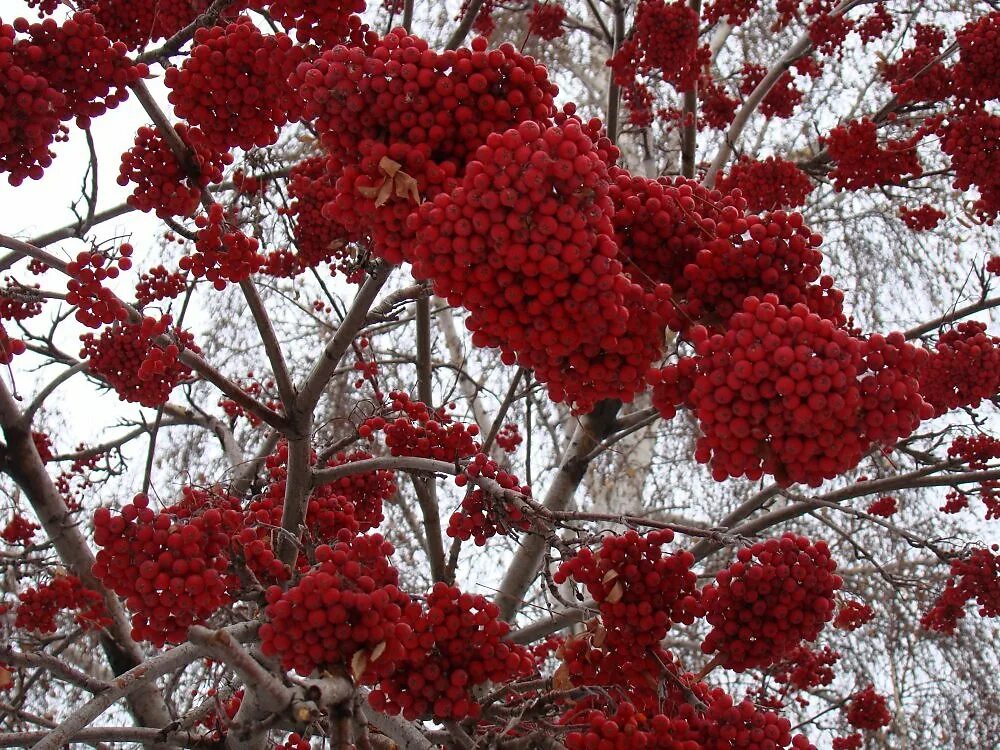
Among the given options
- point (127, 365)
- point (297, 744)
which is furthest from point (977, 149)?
point (297, 744)

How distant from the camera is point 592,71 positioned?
9492 mm

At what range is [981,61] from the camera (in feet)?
10.6

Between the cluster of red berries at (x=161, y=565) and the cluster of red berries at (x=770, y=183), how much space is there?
12.7ft

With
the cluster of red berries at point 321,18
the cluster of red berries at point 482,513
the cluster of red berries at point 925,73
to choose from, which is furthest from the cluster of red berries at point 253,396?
the cluster of red berries at point 925,73

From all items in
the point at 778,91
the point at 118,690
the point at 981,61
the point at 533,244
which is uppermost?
the point at 778,91

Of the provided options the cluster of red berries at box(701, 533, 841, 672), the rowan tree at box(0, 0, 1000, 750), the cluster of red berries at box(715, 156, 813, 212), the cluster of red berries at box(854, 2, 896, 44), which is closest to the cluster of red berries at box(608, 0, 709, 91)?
the rowan tree at box(0, 0, 1000, 750)

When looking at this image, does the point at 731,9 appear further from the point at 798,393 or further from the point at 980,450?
the point at 798,393

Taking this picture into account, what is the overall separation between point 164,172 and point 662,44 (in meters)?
2.95

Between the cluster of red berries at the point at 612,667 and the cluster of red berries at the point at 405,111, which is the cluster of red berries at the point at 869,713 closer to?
the cluster of red berries at the point at 612,667

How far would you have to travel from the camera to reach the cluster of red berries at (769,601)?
193cm

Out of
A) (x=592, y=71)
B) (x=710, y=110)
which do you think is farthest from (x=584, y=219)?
(x=592, y=71)

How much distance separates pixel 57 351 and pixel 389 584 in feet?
12.1

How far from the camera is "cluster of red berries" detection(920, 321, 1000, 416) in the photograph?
10.8ft

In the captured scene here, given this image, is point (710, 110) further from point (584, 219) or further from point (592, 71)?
point (584, 219)
